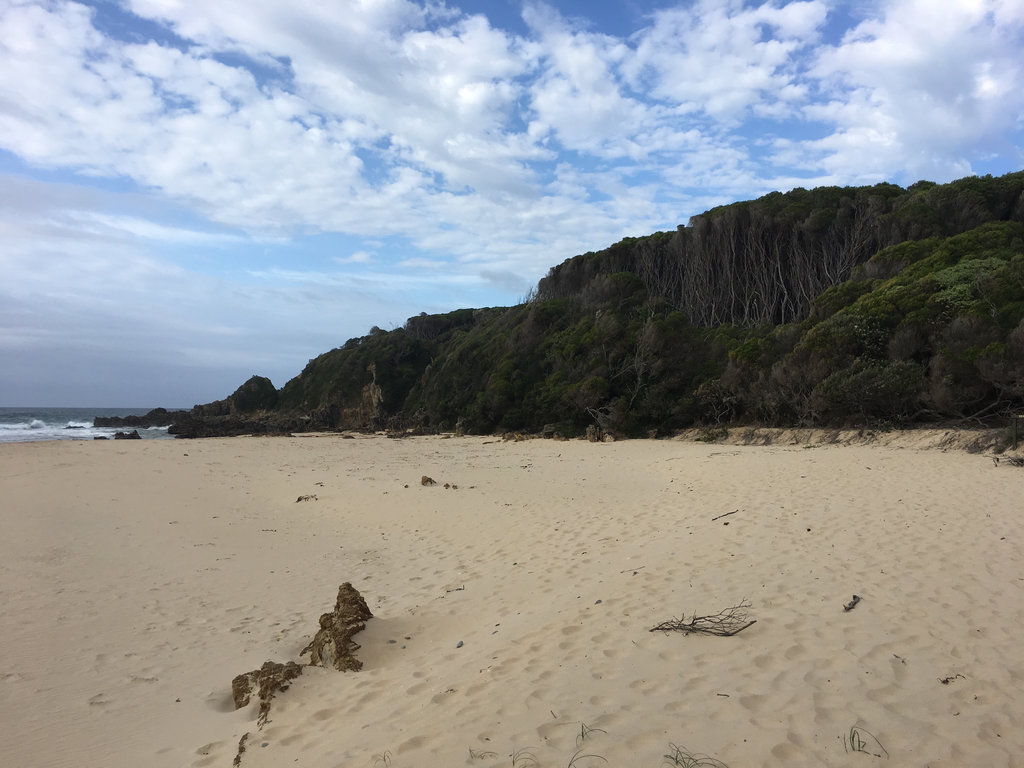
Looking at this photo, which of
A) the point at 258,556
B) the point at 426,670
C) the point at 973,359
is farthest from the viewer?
the point at 973,359

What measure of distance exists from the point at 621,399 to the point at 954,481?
51.2 ft

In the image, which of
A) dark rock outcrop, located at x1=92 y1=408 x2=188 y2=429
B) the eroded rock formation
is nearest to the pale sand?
the eroded rock formation

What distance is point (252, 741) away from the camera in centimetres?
374

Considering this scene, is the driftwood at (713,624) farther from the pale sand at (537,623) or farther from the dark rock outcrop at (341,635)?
the dark rock outcrop at (341,635)

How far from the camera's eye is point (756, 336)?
83.4 ft

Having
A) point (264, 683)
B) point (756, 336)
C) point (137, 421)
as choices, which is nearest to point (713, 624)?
point (264, 683)

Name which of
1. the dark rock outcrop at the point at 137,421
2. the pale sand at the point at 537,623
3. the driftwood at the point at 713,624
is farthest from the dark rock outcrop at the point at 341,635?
the dark rock outcrop at the point at 137,421

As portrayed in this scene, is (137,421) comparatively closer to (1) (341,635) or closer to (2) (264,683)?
(1) (341,635)

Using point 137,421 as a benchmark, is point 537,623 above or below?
below

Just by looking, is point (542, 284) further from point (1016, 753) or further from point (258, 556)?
point (1016, 753)

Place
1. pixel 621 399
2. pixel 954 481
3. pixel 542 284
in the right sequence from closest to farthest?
pixel 954 481 → pixel 621 399 → pixel 542 284

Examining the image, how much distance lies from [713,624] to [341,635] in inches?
129

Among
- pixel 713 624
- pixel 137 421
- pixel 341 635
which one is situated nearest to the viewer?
pixel 713 624

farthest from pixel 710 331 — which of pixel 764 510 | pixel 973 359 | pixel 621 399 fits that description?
pixel 764 510
